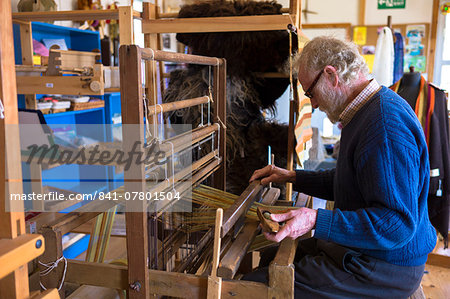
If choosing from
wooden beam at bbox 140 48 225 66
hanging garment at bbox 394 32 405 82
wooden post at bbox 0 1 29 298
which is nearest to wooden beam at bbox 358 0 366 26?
hanging garment at bbox 394 32 405 82

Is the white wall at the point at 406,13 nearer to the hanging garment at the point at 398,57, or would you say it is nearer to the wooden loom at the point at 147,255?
the hanging garment at the point at 398,57

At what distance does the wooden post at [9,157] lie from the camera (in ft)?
2.56

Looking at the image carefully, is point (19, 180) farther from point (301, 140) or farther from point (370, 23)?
point (370, 23)

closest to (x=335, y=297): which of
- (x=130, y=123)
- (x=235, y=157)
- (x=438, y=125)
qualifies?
(x=130, y=123)

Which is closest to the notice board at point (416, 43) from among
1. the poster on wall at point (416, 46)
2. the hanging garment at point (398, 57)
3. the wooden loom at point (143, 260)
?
the poster on wall at point (416, 46)

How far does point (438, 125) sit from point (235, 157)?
131 cm

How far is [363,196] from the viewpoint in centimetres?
127

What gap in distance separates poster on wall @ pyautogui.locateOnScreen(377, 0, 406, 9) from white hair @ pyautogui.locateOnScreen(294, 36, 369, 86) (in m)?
5.70

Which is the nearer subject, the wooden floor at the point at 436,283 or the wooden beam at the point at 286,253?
the wooden beam at the point at 286,253

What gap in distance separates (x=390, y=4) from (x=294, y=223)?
20.3 ft

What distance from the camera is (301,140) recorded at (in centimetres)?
234

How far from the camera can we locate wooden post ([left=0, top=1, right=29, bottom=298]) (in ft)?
2.56

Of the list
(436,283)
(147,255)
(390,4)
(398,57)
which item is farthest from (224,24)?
(390,4)

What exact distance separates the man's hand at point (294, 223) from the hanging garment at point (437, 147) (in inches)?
68.5
